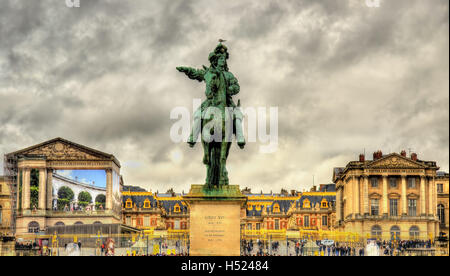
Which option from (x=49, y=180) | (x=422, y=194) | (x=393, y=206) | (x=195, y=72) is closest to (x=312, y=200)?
(x=393, y=206)

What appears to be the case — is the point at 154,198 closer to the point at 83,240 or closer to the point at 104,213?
the point at 104,213

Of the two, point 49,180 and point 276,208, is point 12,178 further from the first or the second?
point 276,208

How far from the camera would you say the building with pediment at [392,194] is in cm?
11462

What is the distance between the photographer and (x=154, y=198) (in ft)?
451

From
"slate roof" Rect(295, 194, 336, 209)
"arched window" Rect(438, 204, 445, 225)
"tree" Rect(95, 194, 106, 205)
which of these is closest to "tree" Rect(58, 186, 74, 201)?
"tree" Rect(95, 194, 106, 205)

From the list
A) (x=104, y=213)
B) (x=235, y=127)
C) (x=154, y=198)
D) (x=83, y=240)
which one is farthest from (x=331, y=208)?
(x=235, y=127)

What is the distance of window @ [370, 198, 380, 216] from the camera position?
382 ft

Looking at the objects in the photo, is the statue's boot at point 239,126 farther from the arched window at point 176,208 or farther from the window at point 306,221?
the arched window at point 176,208

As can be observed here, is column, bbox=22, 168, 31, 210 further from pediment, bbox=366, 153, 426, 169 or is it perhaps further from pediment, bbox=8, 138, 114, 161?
pediment, bbox=366, 153, 426, 169

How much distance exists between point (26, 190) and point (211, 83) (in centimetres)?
10597

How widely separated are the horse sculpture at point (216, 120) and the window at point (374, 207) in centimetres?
10043

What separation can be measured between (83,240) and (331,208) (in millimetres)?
73914
